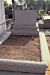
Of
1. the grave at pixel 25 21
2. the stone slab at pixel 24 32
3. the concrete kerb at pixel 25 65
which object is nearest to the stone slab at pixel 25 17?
the grave at pixel 25 21

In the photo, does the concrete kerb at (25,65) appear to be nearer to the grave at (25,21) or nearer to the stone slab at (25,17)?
the grave at (25,21)

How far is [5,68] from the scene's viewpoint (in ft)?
11.8

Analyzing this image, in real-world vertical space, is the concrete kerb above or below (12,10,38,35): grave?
below

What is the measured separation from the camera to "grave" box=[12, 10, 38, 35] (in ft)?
25.0

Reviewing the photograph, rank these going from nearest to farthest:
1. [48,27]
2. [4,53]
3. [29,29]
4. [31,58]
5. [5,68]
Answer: [5,68] → [31,58] → [4,53] → [29,29] → [48,27]

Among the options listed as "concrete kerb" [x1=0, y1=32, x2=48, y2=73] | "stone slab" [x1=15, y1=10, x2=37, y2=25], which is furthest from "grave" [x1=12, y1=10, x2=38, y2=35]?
"concrete kerb" [x1=0, y1=32, x2=48, y2=73]

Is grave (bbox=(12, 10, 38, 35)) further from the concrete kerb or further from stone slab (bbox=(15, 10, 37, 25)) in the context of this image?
the concrete kerb

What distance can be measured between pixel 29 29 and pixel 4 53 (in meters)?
3.54

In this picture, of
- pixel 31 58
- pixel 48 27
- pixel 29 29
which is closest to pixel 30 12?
pixel 29 29

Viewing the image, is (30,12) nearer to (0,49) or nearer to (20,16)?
(20,16)

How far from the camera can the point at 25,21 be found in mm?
7883

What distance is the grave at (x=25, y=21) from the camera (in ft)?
25.0

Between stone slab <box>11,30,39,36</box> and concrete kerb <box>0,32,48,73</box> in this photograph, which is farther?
stone slab <box>11,30,39,36</box>

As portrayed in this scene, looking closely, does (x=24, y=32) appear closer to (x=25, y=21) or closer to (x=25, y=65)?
(x=25, y=21)
